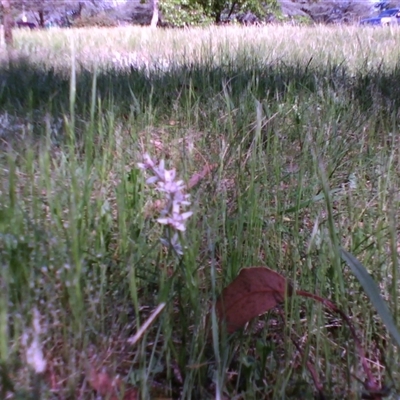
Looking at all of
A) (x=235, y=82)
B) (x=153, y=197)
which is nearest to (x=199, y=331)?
(x=153, y=197)

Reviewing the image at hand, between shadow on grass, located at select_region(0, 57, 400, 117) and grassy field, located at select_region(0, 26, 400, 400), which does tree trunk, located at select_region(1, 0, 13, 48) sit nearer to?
shadow on grass, located at select_region(0, 57, 400, 117)

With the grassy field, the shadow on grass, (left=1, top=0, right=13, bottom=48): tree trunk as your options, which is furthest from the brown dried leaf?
(left=1, top=0, right=13, bottom=48): tree trunk

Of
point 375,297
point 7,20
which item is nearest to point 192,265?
point 375,297

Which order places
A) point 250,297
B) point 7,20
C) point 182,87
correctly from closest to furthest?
point 250,297, point 182,87, point 7,20

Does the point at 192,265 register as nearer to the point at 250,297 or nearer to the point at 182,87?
the point at 250,297

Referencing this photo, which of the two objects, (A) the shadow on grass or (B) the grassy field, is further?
(A) the shadow on grass

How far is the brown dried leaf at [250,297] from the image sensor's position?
811 mm

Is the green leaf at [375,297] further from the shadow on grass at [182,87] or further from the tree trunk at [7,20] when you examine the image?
the tree trunk at [7,20]

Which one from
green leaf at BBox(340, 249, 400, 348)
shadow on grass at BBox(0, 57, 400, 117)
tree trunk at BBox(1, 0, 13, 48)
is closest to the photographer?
green leaf at BBox(340, 249, 400, 348)

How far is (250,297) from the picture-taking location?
2.69ft

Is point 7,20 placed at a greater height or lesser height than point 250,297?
greater

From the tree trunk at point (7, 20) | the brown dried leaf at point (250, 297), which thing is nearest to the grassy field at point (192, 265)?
the brown dried leaf at point (250, 297)

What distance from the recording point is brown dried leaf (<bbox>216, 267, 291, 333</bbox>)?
81 centimetres

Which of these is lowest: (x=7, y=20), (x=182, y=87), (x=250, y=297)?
(x=250, y=297)
